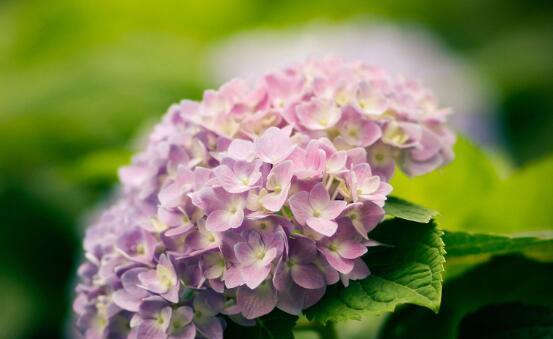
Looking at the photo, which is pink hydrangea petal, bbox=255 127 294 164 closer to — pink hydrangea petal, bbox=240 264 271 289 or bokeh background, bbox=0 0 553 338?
pink hydrangea petal, bbox=240 264 271 289

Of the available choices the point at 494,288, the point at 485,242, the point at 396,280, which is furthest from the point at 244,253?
the point at 494,288

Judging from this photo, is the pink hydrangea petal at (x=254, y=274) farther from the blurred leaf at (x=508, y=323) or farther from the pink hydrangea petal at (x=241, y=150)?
the blurred leaf at (x=508, y=323)

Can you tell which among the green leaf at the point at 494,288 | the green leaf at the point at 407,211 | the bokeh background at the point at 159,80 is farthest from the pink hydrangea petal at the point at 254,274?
the bokeh background at the point at 159,80

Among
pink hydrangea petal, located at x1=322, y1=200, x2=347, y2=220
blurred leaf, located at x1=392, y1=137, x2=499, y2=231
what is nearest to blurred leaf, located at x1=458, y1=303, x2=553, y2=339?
blurred leaf, located at x1=392, y1=137, x2=499, y2=231

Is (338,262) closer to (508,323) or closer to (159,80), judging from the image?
(508,323)

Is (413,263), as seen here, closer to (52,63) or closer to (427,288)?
(427,288)
